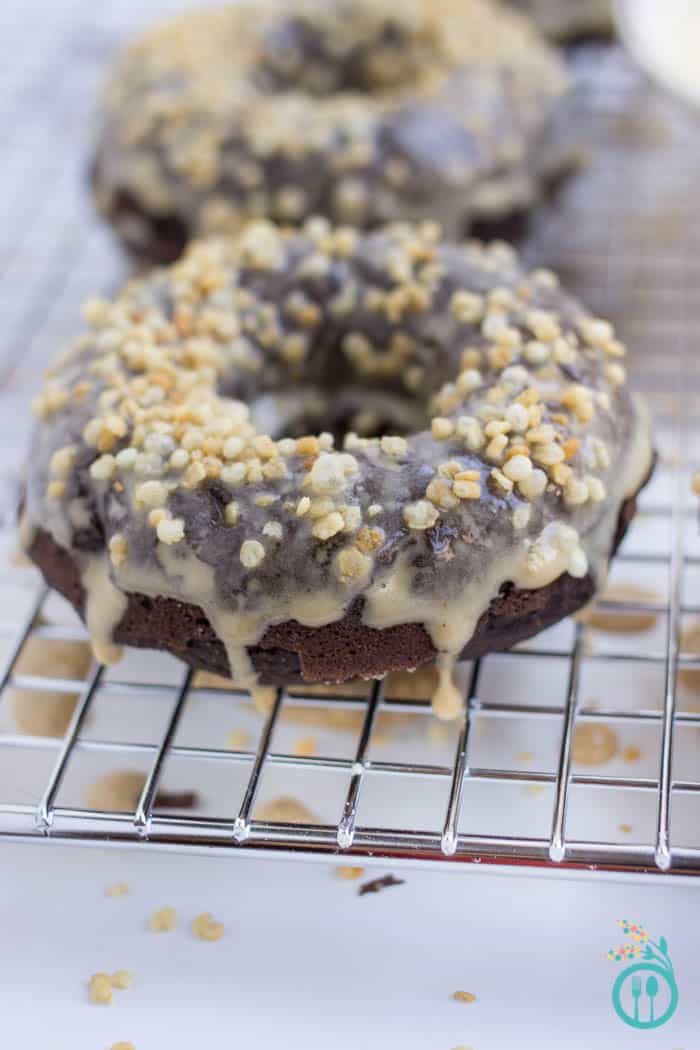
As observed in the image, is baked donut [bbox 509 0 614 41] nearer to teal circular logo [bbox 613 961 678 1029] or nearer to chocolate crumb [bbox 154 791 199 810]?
chocolate crumb [bbox 154 791 199 810]

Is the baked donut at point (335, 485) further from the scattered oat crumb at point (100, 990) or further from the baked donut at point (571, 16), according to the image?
the baked donut at point (571, 16)

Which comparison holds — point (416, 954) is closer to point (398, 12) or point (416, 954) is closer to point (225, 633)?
point (225, 633)

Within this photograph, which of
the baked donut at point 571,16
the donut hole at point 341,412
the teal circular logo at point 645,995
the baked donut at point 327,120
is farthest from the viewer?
the baked donut at point 571,16

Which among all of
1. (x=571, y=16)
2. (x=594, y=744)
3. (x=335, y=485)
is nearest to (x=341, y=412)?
(x=335, y=485)

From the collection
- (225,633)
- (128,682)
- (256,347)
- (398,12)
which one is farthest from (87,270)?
(225,633)

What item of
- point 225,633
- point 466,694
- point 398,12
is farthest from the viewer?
point 398,12

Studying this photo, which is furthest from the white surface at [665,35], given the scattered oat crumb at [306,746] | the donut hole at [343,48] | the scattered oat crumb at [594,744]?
the scattered oat crumb at [306,746]

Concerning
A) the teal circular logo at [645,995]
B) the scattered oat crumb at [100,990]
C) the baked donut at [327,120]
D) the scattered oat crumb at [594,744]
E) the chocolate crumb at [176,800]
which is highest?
the baked donut at [327,120]
